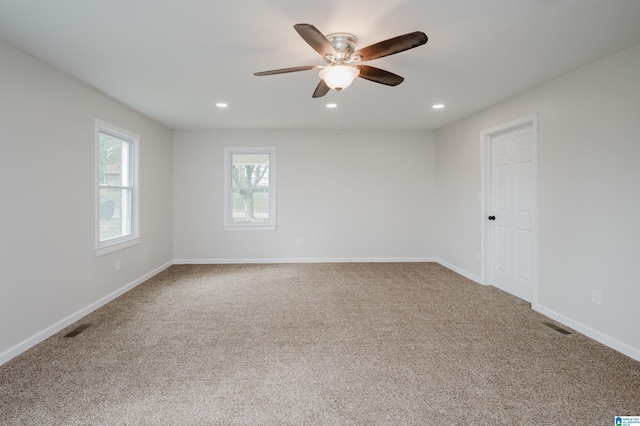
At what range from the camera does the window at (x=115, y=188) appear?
143 inches

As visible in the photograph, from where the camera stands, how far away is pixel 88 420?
174 centimetres

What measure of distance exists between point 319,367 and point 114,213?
10.8ft

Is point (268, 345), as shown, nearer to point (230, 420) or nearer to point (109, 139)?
point (230, 420)

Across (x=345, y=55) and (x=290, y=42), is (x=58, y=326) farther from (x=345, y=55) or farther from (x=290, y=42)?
(x=345, y=55)

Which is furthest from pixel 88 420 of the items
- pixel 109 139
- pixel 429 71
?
pixel 429 71

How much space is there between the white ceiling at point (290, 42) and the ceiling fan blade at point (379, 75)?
0.72 ft

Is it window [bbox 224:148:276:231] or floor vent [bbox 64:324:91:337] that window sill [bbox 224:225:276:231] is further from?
floor vent [bbox 64:324:91:337]

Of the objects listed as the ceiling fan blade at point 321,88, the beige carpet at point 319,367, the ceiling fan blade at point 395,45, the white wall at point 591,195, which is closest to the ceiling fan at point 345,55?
the ceiling fan blade at point 395,45

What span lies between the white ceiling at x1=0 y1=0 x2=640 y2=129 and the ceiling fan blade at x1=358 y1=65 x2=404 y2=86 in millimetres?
220

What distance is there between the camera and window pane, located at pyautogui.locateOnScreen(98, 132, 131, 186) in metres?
3.74

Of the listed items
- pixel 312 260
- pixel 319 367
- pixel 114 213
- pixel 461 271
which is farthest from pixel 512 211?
A: pixel 114 213

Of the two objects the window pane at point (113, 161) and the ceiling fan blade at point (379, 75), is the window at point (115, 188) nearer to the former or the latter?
the window pane at point (113, 161)

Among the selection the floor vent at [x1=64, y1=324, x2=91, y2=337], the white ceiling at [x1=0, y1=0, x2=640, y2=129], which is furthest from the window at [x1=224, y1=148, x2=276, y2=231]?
the floor vent at [x1=64, y1=324, x2=91, y2=337]

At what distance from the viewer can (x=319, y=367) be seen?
2.28m
